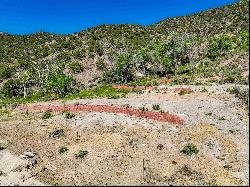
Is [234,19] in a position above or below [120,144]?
above

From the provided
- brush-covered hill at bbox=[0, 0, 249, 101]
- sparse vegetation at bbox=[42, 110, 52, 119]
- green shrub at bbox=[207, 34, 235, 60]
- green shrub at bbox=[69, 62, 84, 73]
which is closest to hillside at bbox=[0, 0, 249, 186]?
sparse vegetation at bbox=[42, 110, 52, 119]

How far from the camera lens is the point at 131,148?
31453mm

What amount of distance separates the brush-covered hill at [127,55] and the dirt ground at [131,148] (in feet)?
82.6

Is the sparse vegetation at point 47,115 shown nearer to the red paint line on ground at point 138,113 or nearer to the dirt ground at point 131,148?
the dirt ground at point 131,148

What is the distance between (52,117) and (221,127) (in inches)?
632

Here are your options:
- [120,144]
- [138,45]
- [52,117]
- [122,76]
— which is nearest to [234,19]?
[138,45]

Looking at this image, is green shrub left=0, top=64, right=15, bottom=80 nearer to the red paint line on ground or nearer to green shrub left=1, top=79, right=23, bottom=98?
green shrub left=1, top=79, right=23, bottom=98

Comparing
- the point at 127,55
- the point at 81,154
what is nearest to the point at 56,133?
the point at 81,154

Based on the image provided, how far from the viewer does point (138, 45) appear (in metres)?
120

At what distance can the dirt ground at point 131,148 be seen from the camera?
2739 centimetres

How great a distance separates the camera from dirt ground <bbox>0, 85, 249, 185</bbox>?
2739 centimetres

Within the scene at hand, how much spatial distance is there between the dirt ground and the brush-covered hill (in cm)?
2519

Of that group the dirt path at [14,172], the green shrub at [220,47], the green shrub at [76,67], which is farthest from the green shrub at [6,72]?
the dirt path at [14,172]

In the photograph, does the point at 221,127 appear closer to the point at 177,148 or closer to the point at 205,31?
the point at 177,148
